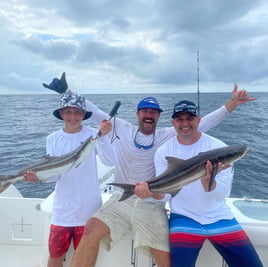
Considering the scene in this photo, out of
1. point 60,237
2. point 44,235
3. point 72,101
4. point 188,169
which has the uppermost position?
point 72,101

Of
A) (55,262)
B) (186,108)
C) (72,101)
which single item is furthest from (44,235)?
(186,108)

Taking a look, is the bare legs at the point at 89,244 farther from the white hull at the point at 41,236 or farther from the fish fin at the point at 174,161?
the fish fin at the point at 174,161

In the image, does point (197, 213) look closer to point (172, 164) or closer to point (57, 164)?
point (172, 164)

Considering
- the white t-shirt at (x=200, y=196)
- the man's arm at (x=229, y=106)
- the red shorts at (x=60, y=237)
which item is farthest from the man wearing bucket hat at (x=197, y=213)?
the red shorts at (x=60, y=237)

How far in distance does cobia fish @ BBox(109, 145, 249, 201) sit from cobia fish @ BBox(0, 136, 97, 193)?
1.76 feet

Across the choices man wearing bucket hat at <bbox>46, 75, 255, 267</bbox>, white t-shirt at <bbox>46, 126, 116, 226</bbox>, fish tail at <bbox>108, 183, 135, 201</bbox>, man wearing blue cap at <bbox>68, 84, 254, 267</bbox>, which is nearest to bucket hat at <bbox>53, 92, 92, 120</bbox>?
white t-shirt at <bbox>46, 126, 116, 226</bbox>

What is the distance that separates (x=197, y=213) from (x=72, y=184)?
4.53 ft

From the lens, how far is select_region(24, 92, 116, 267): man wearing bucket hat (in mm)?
3170

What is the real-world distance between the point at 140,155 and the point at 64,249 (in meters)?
1.40

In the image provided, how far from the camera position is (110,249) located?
10.4ft

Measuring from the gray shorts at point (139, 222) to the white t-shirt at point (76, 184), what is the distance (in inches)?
7.0

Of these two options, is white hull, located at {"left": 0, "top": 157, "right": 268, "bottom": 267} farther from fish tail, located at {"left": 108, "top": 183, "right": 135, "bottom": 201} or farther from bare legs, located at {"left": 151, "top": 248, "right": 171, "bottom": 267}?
fish tail, located at {"left": 108, "top": 183, "right": 135, "bottom": 201}

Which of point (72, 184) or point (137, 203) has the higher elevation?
point (72, 184)

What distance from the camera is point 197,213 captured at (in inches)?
120
